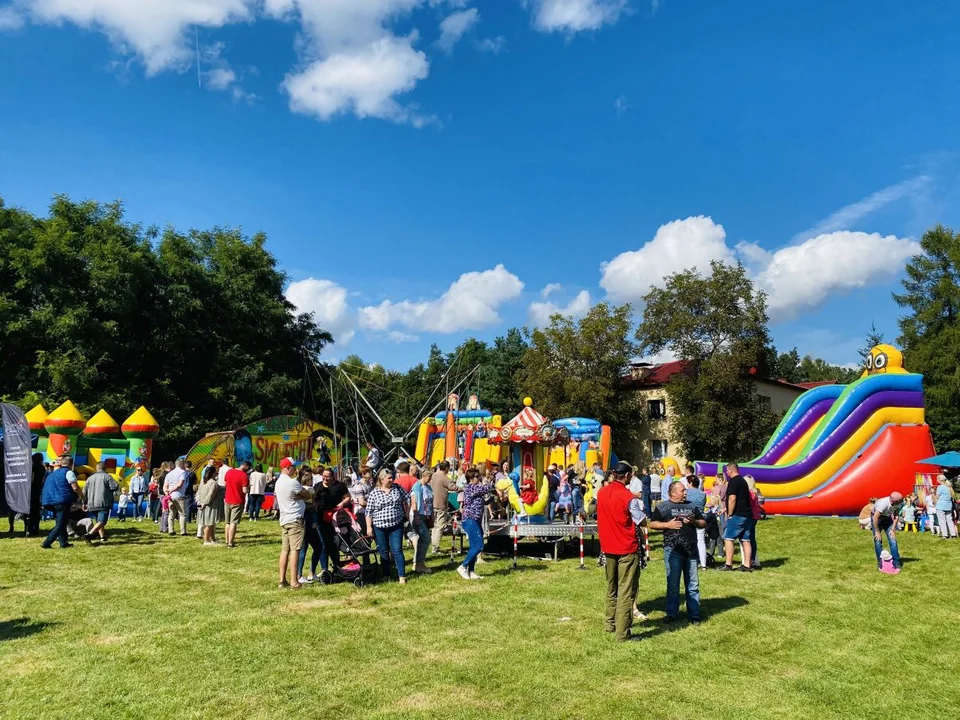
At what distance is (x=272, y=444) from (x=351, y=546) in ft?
58.7

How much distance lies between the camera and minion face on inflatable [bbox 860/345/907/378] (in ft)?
72.7

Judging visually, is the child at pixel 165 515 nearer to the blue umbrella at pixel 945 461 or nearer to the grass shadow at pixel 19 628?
the grass shadow at pixel 19 628

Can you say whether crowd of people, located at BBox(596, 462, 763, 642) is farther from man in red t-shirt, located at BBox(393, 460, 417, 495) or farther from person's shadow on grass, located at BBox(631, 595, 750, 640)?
man in red t-shirt, located at BBox(393, 460, 417, 495)

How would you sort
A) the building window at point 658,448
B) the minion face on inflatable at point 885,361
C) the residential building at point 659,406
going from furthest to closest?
the building window at point 658,448
the residential building at point 659,406
the minion face on inflatable at point 885,361

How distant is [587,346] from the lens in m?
40.1

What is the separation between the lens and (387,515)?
982 centimetres

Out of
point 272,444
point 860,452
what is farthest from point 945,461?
point 272,444

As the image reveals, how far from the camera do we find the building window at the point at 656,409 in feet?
135

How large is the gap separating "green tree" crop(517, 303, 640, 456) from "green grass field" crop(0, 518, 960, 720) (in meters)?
28.0

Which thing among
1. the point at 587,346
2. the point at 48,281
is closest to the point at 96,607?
the point at 48,281

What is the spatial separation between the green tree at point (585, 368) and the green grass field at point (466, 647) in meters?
28.0

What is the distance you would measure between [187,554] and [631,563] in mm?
9148

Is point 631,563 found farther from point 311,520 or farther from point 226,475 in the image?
point 226,475

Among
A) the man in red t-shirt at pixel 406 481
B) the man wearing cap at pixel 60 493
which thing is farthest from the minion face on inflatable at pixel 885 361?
the man wearing cap at pixel 60 493
